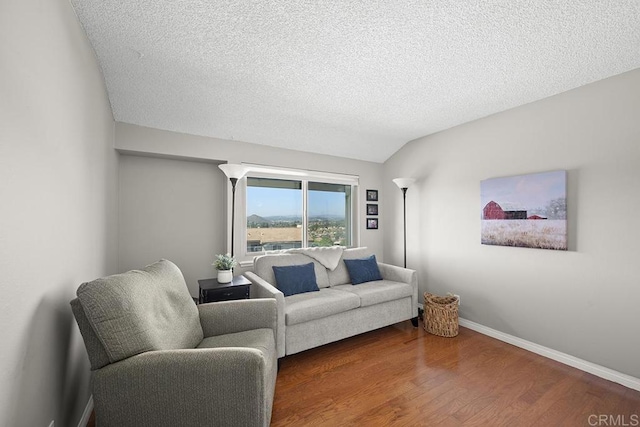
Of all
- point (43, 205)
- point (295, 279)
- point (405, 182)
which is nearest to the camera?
point (43, 205)

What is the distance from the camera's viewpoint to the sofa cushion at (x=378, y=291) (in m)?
2.87

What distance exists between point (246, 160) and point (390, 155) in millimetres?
2306

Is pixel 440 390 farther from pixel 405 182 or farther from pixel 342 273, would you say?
pixel 405 182

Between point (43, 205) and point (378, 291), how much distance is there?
272 centimetres

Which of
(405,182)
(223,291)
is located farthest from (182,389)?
(405,182)

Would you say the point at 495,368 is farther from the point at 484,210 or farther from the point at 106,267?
the point at 106,267

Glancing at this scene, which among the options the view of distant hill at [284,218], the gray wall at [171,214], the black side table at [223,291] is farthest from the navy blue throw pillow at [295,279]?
the gray wall at [171,214]

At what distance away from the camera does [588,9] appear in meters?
1.53

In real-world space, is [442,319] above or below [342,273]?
below

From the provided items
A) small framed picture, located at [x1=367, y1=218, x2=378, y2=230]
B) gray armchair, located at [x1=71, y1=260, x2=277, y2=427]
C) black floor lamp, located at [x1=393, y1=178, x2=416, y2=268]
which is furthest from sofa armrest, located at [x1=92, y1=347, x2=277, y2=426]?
small framed picture, located at [x1=367, y1=218, x2=378, y2=230]

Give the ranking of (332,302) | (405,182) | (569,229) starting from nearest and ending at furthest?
(569,229), (332,302), (405,182)

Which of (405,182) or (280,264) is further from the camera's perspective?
(405,182)

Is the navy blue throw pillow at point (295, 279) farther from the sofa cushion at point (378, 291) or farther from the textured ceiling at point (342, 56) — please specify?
the textured ceiling at point (342, 56)

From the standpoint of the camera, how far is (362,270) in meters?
3.36
